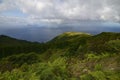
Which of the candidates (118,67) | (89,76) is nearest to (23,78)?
(89,76)

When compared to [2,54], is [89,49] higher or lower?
higher

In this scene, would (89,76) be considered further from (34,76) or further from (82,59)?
(82,59)

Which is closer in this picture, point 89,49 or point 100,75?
point 100,75

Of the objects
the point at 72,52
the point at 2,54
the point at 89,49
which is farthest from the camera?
the point at 2,54

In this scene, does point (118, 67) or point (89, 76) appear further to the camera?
point (118, 67)

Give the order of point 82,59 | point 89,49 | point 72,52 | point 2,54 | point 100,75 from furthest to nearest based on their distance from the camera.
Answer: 1. point 2,54
2. point 72,52
3. point 89,49
4. point 82,59
5. point 100,75

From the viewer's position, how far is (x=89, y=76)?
1400 inches

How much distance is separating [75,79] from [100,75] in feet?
11.7

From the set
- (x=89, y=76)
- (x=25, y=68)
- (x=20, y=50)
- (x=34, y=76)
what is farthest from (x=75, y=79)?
(x=20, y=50)

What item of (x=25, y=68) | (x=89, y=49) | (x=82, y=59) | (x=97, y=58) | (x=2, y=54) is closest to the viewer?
(x=25, y=68)

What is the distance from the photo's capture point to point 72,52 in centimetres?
6069

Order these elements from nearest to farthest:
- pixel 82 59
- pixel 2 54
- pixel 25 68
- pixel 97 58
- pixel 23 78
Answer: pixel 23 78, pixel 25 68, pixel 97 58, pixel 82 59, pixel 2 54

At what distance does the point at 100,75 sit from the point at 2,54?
8953 centimetres

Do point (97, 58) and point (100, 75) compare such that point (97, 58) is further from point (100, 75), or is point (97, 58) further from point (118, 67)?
point (100, 75)
